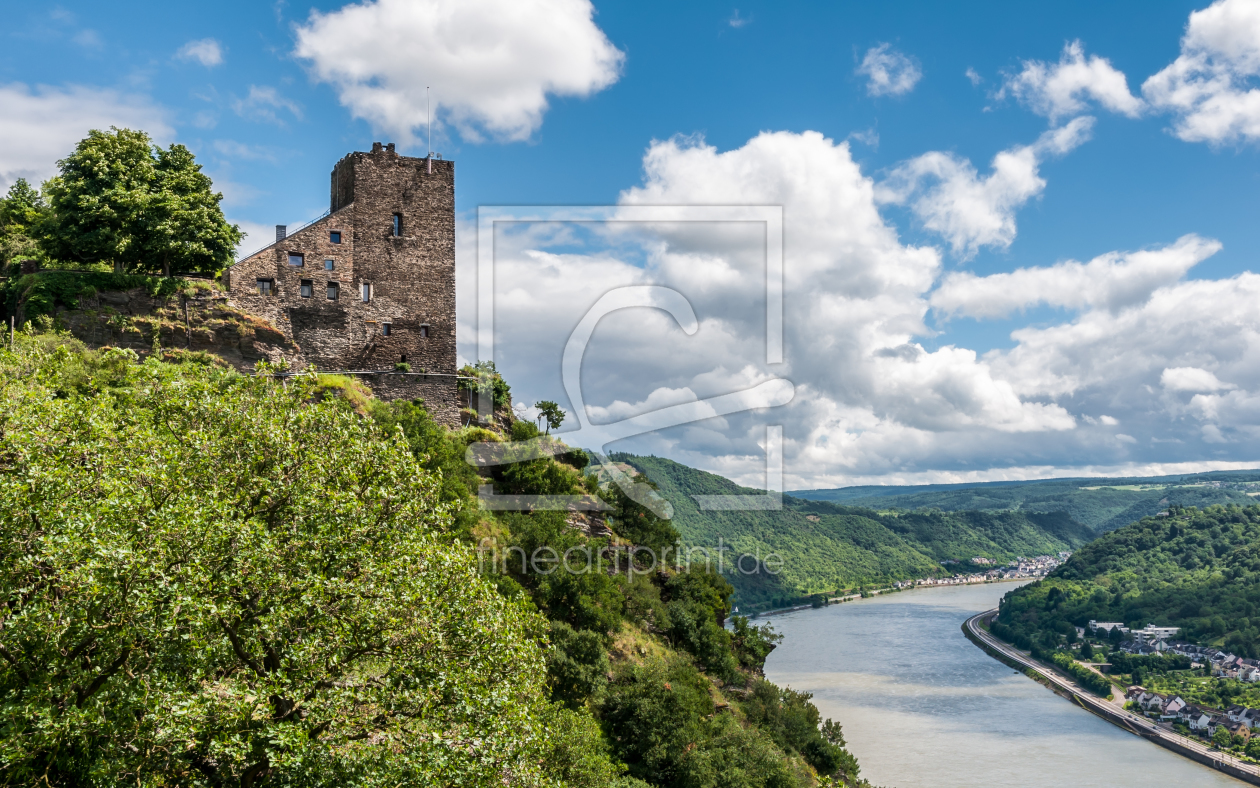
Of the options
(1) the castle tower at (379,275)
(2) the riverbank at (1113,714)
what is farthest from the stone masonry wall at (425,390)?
(2) the riverbank at (1113,714)

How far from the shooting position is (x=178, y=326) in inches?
1012

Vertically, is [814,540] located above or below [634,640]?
below

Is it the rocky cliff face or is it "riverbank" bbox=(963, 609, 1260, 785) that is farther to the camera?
"riverbank" bbox=(963, 609, 1260, 785)

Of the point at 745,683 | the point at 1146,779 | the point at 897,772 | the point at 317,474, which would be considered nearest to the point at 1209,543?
the point at 1146,779

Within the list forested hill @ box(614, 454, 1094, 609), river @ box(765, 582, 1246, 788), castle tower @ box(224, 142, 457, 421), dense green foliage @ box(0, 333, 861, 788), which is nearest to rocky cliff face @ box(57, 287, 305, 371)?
castle tower @ box(224, 142, 457, 421)

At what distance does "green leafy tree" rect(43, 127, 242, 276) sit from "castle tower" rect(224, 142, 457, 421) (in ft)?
8.26

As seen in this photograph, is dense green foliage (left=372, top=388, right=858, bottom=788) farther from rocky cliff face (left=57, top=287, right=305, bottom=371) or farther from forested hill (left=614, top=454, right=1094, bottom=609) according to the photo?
forested hill (left=614, top=454, right=1094, bottom=609)

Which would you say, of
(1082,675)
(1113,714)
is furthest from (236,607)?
(1082,675)

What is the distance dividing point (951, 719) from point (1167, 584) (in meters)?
67.9

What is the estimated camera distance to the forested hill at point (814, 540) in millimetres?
123438

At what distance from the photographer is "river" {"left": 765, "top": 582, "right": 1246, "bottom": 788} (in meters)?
49.7

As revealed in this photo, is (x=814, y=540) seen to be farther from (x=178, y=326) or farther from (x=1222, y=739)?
(x=178, y=326)

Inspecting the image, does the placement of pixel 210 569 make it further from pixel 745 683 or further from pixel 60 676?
pixel 745 683

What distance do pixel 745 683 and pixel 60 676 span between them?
102 ft
